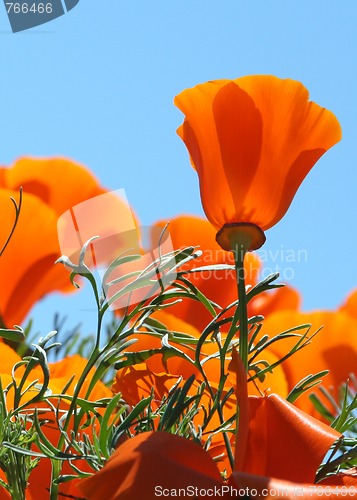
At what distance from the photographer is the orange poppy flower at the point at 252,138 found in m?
0.30

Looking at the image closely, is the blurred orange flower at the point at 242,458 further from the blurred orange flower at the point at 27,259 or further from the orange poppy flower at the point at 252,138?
the blurred orange flower at the point at 27,259

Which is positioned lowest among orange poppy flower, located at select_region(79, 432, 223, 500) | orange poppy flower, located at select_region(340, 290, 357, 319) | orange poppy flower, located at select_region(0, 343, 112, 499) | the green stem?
orange poppy flower, located at select_region(340, 290, 357, 319)

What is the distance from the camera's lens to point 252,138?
0.30m

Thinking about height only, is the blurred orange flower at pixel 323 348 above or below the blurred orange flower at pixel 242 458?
below

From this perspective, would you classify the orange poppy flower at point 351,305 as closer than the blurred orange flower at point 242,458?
No

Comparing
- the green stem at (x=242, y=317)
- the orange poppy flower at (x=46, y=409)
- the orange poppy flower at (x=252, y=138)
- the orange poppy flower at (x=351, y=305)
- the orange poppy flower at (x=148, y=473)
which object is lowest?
the orange poppy flower at (x=351, y=305)

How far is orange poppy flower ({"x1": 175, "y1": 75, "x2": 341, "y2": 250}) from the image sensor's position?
0.30 m

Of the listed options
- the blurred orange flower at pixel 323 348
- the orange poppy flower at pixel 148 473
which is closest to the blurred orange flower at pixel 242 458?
Result: the orange poppy flower at pixel 148 473

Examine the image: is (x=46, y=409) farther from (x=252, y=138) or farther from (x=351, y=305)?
(x=351, y=305)

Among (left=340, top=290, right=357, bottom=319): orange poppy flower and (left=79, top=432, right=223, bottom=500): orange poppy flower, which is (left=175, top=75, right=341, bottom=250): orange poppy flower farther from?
(left=340, top=290, right=357, bottom=319): orange poppy flower

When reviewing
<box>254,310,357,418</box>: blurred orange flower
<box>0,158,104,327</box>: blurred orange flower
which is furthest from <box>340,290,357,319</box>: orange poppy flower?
<box>0,158,104,327</box>: blurred orange flower

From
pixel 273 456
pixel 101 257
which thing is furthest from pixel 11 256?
pixel 273 456

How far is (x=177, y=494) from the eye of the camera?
226 millimetres

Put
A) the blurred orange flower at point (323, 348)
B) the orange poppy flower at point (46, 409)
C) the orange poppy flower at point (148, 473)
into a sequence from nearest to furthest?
the orange poppy flower at point (148, 473)
the orange poppy flower at point (46, 409)
the blurred orange flower at point (323, 348)
